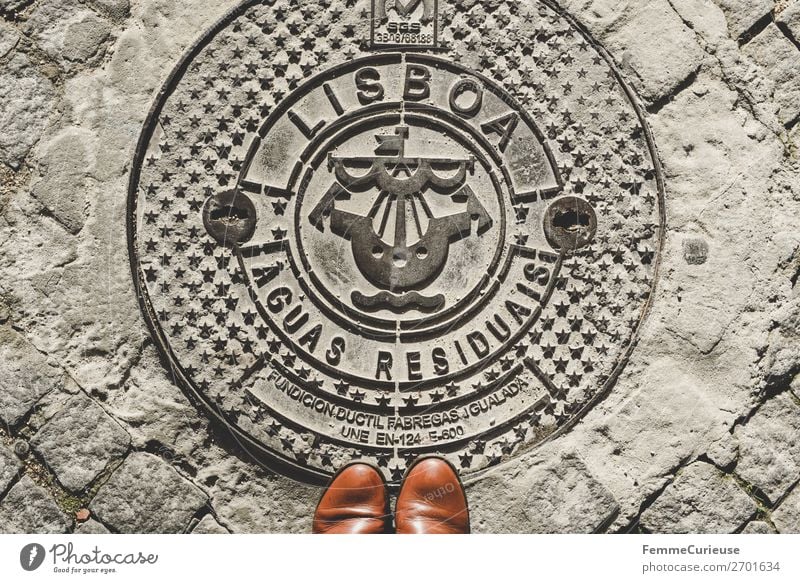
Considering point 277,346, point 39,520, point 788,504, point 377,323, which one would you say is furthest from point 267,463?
point 788,504

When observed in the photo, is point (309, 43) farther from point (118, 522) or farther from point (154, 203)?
point (118, 522)

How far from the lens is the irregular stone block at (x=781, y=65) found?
10.5ft

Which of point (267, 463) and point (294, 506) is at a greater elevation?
point (267, 463)

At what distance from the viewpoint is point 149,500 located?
301 centimetres

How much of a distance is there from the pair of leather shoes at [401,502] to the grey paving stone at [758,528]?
120cm

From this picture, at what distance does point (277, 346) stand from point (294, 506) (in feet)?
2.18

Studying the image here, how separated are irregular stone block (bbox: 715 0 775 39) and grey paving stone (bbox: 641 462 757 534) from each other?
1.89 m

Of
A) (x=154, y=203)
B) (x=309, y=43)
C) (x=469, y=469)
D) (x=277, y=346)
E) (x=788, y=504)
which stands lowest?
(x=788, y=504)

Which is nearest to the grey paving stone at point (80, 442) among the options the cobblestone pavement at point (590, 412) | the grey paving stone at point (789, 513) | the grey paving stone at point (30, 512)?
the cobblestone pavement at point (590, 412)

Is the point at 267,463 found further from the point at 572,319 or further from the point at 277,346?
the point at 572,319

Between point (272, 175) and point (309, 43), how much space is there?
0.58 m

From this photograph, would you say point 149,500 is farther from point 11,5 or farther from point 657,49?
point 657,49

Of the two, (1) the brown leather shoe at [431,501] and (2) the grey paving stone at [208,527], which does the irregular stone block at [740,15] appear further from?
(2) the grey paving stone at [208,527]

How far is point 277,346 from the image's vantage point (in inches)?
119
